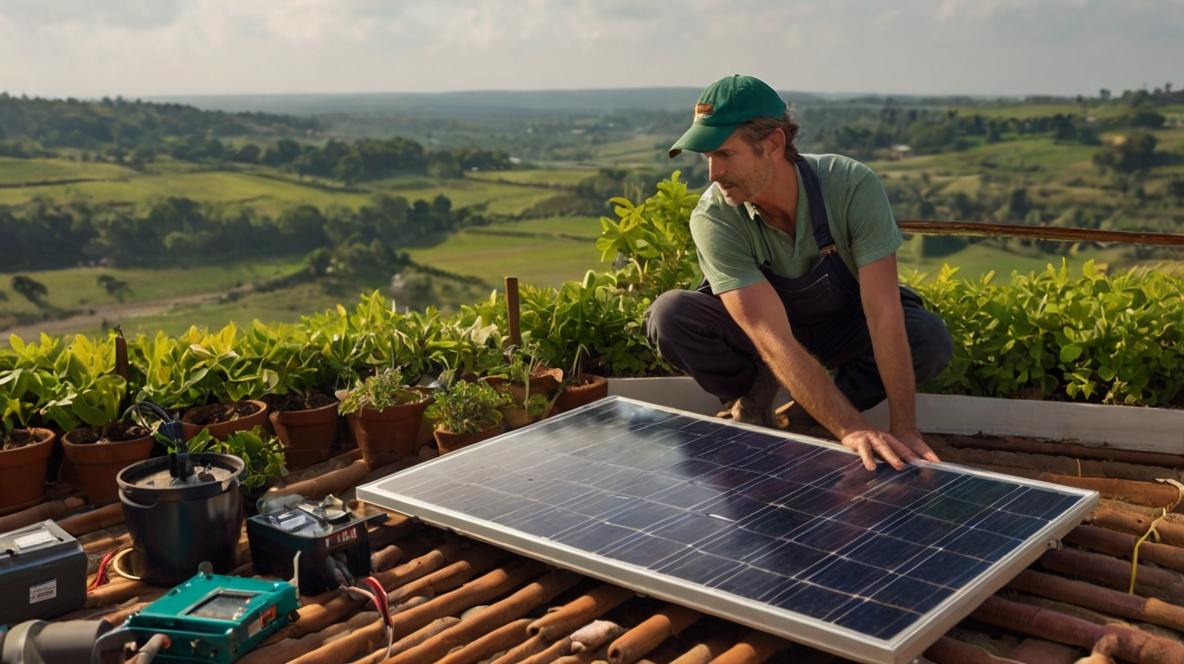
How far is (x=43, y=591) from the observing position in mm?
3020

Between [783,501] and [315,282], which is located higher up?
[783,501]

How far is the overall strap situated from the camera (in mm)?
4172

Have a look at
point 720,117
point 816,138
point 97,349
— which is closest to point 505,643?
point 720,117

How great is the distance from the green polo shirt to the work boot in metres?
0.69

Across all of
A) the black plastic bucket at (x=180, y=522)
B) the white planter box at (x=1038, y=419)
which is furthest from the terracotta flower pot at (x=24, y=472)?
the white planter box at (x=1038, y=419)

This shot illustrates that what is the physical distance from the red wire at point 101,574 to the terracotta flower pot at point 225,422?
75 cm

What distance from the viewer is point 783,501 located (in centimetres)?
323

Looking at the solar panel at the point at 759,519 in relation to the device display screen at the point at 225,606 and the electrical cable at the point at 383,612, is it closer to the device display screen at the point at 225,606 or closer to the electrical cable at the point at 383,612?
the electrical cable at the point at 383,612

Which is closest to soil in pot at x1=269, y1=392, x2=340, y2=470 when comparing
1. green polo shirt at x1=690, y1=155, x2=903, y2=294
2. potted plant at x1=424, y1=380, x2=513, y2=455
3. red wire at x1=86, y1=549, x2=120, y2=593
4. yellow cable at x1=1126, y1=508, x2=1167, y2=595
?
potted plant at x1=424, y1=380, x2=513, y2=455

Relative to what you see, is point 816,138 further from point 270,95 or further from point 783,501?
point 783,501

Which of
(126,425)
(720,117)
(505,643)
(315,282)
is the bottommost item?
(315,282)

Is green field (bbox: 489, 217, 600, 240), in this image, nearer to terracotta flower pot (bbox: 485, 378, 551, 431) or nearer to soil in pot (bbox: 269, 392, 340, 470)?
terracotta flower pot (bbox: 485, 378, 551, 431)

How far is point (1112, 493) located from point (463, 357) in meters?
3.18

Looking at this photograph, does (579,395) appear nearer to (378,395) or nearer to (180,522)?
(378,395)
